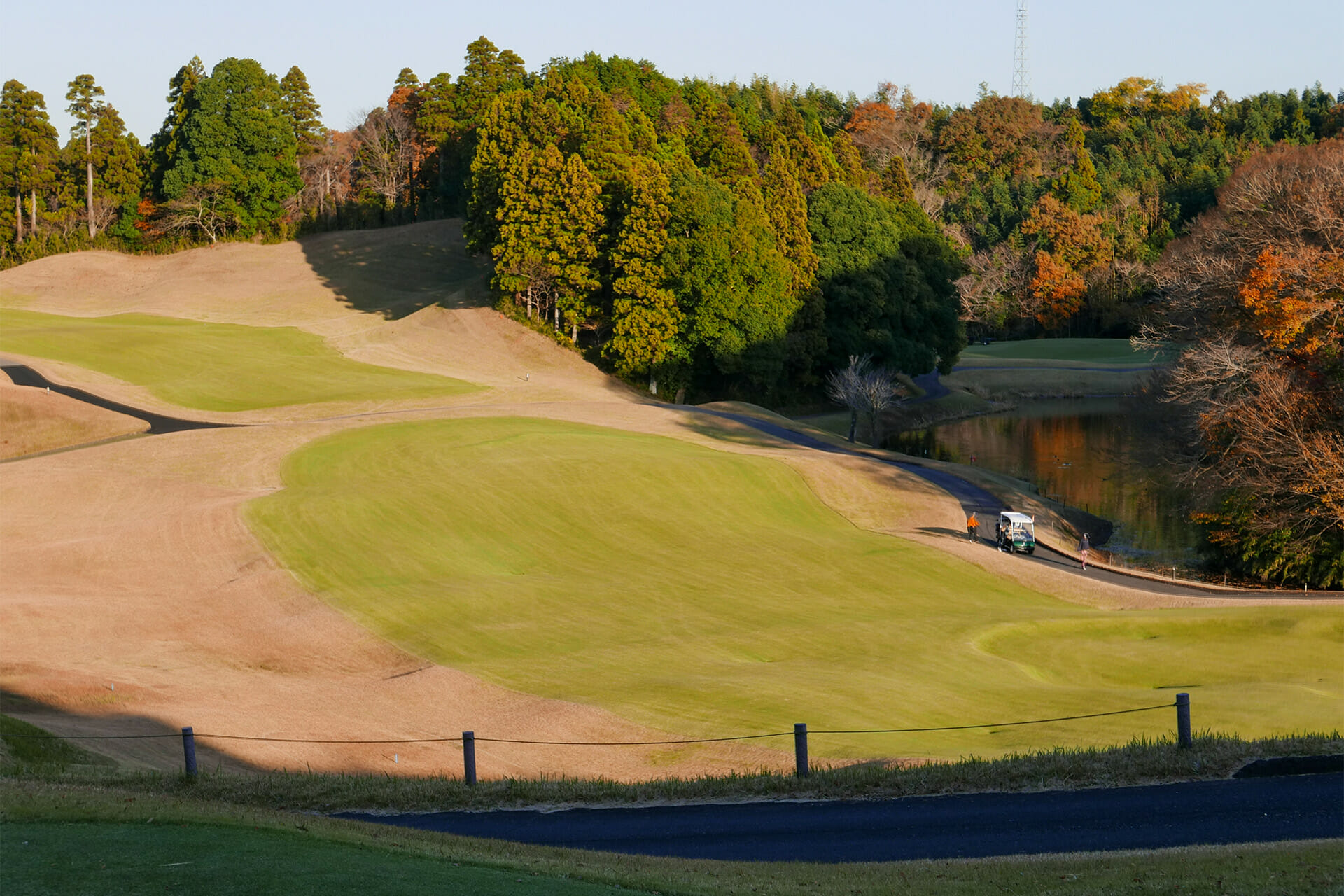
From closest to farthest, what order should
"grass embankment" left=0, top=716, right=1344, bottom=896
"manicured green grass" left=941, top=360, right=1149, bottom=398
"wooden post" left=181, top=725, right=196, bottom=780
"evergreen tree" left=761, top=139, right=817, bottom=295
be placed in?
1. "grass embankment" left=0, top=716, right=1344, bottom=896
2. "wooden post" left=181, top=725, right=196, bottom=780
3. "evergreen tree" left=761, top=139, right=817, bottom=295
4. "manicured green grass" left=941, top=360, right=1149, bottom=398

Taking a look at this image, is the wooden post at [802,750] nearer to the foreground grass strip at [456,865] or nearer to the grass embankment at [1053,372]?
the foreground grass strip at [456,865]

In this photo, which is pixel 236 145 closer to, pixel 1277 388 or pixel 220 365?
pixel 220 365

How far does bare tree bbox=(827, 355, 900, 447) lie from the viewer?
67062 millimetres

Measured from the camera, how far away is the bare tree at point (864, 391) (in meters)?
67.1

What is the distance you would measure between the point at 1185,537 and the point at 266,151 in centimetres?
8270

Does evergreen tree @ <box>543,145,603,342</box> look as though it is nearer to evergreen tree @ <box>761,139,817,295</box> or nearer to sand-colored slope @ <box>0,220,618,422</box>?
sand-colored slope @ <box>0,220,618,422</box>

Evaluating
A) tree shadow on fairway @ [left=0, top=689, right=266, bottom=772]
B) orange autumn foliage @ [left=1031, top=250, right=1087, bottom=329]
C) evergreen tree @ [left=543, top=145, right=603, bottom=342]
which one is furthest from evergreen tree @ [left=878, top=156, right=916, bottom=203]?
tree shadow on fairway @ [left=0, top=689, right=266, bottom=772]

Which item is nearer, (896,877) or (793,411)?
(896,877)

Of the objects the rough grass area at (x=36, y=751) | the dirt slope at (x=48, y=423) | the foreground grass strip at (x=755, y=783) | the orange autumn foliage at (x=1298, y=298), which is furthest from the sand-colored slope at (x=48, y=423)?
the orange autumn foliage at (x=1298, y=298)

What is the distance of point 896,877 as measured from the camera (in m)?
11.5

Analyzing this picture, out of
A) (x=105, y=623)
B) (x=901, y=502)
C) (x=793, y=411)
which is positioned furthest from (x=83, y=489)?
(x=793, y=411)

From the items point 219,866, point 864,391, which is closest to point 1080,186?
point 864,391

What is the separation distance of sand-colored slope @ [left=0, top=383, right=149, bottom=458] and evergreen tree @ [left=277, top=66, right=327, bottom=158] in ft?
219

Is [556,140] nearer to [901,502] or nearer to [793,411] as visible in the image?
[793,411]
